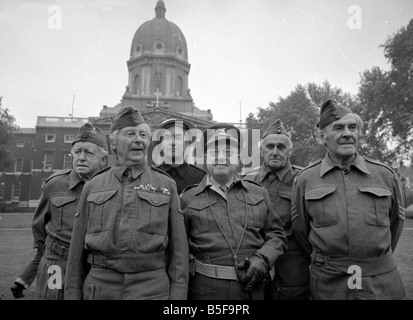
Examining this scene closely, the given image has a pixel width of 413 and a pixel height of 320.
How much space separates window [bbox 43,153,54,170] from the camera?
167 feet

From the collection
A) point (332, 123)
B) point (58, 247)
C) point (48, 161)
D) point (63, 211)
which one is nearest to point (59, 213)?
point (63, 211)

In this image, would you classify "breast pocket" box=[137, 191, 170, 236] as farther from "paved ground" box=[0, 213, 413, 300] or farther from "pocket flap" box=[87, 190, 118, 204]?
"paved ground" box=[0, 213, 413, 300]

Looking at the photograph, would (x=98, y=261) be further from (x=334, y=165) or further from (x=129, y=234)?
(x=334, y=165)

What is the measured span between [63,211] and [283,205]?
8.09ft

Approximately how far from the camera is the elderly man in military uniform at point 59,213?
3.67 meters

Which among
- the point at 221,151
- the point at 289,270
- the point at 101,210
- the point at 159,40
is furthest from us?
the point at 159,40

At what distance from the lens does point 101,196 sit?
3021mm

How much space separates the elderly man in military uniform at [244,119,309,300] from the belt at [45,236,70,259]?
7.20 ft

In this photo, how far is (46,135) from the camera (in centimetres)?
5166

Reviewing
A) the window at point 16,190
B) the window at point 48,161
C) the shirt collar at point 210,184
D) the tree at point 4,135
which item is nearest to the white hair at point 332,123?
the shirt collar at point 210,184

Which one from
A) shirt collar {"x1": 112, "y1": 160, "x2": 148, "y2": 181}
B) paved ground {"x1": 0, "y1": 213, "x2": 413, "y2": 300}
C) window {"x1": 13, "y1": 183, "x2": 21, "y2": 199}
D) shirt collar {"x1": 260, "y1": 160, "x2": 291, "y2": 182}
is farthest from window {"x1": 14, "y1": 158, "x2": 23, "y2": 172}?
shirt collar {"x1": 112, "y1": 160, "x2": 148, "y2": 181}

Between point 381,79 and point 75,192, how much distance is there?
2807 cm
